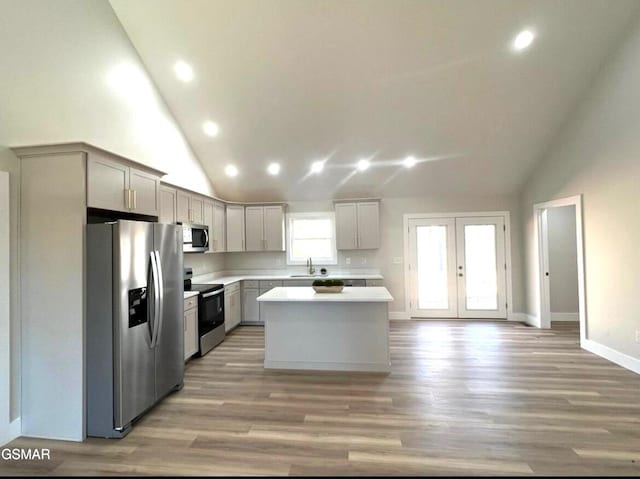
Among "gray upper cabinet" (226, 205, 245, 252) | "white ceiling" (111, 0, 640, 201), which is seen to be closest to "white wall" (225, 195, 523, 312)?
"white ceiling" (111, 0, 640, 201)

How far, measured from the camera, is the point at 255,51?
3.75 metres

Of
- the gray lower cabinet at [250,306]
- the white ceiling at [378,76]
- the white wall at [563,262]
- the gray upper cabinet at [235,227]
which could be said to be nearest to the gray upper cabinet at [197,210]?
the white ceiling at [378,76]

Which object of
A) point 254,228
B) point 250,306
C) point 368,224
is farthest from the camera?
point 254,228

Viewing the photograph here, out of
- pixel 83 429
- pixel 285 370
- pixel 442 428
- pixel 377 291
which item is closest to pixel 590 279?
pixel 377 291

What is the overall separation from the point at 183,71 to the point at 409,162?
3677mm

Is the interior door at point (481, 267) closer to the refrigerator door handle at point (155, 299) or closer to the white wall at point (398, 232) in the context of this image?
the white wall at point (398, 232)

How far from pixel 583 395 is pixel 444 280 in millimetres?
3203

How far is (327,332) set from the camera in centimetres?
376

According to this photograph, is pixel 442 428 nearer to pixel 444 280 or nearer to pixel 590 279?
pixel 590 279

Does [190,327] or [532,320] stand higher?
[190,327]

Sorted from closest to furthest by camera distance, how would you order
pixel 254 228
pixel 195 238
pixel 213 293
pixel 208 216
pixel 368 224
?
1. pixel 213 293
2. pixel 195 238
3. pixel 208 216
4. pixel 368 224
5. pixel 254 228

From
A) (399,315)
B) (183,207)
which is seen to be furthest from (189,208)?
(399,315)

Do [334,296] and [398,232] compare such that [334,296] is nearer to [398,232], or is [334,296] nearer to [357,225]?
[357,225]

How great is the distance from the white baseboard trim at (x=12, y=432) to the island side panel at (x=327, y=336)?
7.16 ft
